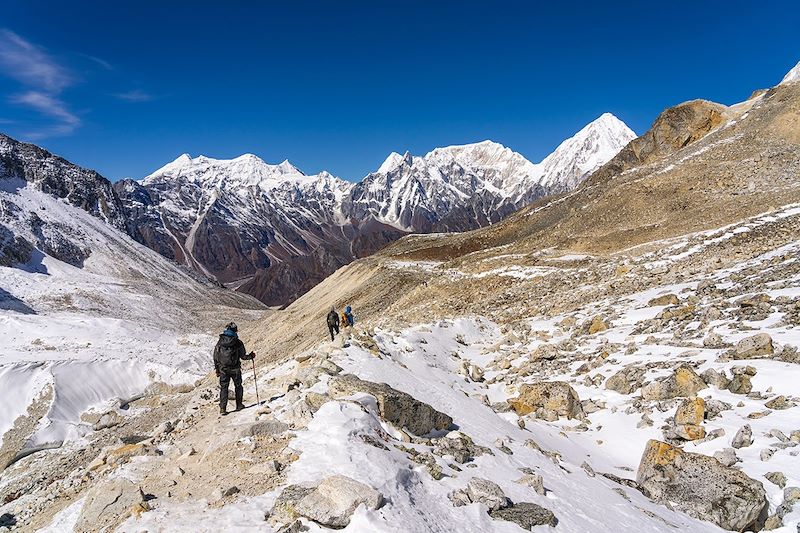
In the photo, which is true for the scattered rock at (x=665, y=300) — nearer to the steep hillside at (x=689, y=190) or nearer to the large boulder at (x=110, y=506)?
the steep hillside at (x=689, y=190)

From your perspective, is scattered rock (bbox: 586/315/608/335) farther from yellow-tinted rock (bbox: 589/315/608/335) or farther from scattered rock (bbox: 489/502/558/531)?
scattered rock (bbox: 489/502/558/531)

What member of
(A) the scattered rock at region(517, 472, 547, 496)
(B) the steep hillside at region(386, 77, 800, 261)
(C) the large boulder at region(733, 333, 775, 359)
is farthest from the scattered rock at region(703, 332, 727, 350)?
(B) the steep hillside at region(386, 77, 800, 261)

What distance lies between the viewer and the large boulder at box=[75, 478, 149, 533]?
6.94 meters

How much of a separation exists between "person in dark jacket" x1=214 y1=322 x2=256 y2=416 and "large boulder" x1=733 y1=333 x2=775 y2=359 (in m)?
13.8

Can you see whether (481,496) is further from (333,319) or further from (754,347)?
(333,319)

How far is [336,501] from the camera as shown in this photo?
661cm

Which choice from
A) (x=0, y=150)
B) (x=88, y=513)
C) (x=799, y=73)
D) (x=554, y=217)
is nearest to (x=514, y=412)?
(x=88, y=513)

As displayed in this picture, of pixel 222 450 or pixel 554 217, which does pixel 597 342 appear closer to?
pixel 222 450

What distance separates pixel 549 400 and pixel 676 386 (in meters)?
3.63

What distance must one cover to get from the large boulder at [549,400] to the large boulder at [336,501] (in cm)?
945

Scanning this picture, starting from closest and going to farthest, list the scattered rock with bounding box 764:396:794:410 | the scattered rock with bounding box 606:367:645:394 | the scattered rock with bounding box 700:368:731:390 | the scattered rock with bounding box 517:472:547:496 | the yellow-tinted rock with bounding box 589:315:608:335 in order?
the scattered rock with bounding box 517:472:547:496 < the scattered rock with bounding box 764:396:794:410 < the scattered rock with bounding box 700:368:731:390 < the scattered rock with bounding box 606:367:645:394 < the yellow-tinted rock with bounding box 589:315:608:335

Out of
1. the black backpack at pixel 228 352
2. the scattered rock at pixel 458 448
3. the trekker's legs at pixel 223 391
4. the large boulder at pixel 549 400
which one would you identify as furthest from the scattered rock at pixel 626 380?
the trekker's legs at pixel 223 391

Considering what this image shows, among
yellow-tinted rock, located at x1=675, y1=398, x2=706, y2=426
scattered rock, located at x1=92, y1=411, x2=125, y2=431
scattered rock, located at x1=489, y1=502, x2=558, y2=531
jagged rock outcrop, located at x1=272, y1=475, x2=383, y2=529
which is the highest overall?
jagged rock outcrop, located at x1=272, y1=475, x2=383, y2=529

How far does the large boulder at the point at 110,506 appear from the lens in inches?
273
